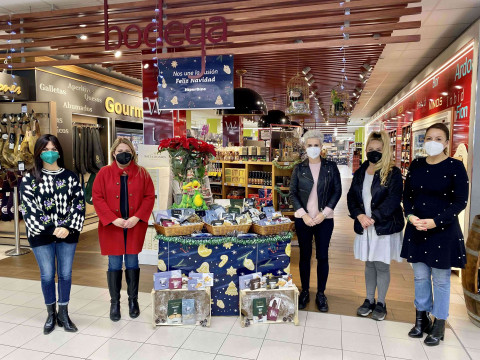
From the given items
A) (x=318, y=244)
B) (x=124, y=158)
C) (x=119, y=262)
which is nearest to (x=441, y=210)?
(x=318, y=244)

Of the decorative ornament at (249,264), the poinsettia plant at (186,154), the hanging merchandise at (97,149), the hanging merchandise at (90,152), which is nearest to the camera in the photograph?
the decorative ornament at (249,264)

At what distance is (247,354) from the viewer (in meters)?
2.88

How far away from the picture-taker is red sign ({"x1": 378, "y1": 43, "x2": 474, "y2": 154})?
189 inches

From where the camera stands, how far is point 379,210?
10.8 ft

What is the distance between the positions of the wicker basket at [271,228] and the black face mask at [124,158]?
1.30m

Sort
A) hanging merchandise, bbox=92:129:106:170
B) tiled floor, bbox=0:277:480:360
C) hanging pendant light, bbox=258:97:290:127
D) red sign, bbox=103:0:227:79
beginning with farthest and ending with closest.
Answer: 1. hanging pendant light, bbox=258:97:290:127
2. hanging merchandise, bbox=92:129:106:170
3. red sign, bbox=103:0:227:79
4. tiled floor, bbox=0:277:480:360

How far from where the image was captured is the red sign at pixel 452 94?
4809mm

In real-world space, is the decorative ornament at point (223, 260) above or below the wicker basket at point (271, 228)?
below

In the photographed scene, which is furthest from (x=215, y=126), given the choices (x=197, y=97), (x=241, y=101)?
(x=197, y=97)

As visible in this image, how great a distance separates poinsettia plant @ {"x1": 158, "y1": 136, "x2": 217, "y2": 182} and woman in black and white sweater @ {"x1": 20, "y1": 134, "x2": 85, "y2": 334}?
38.7 inches

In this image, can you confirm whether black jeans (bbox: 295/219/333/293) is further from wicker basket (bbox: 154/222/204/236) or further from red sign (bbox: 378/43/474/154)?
red sign (bbox: 378/43/474/154)

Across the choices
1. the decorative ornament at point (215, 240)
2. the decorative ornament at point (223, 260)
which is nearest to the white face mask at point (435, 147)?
the decorative ornament at point (215, 240)

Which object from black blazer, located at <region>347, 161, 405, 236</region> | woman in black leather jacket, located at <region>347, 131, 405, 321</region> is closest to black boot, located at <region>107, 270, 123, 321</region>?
woman in black leather jacket, located at <region>347, 131, 405, 321</region>

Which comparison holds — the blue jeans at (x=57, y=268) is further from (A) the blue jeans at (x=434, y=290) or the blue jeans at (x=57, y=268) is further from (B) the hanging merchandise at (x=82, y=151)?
(B) the hanging merchandise at (x=82, y=151)
